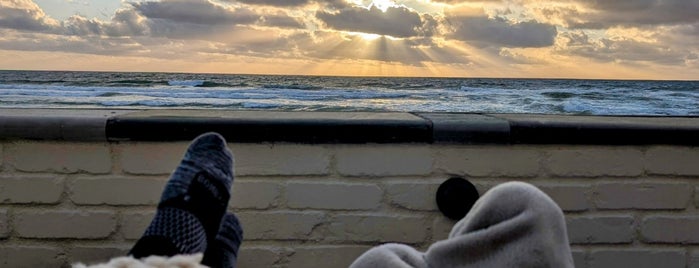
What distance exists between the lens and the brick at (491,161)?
1428mm

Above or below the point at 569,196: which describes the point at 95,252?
below

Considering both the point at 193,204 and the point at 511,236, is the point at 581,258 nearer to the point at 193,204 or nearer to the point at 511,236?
the point at 193,204

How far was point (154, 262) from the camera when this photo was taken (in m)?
0.55

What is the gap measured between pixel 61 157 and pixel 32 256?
239 mm

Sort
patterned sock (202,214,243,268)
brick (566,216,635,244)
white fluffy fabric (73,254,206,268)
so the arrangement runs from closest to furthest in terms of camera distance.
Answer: white fluffy fabric (73,254,206,268) → patterned sock (202,214,243,268) → brick (566,216,635,244)

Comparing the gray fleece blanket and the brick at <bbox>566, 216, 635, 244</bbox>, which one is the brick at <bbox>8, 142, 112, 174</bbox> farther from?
the gray fleece blanket

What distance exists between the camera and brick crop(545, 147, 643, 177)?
4.74 feet

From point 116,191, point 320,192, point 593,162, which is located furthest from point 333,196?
point 593,162

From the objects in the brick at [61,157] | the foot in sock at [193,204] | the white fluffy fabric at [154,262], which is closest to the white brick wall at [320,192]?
the brick at [61,157]

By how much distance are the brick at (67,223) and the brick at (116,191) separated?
0.03 metres

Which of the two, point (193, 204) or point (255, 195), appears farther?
point (255, 195)

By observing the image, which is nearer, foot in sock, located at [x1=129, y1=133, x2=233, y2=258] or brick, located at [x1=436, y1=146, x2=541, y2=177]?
foot in sock, located at [x1=129, y1=133, x2=233, y2=258]

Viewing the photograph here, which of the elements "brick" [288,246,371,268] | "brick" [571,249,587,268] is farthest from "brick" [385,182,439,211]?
"brick" [571,249,587,268]

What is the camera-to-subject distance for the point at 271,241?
4.76 ft
